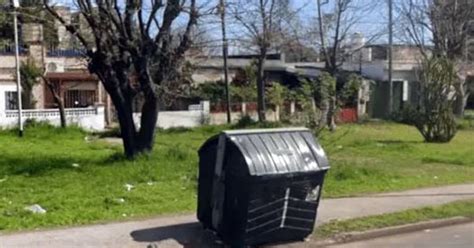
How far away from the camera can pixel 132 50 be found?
15.2 metres

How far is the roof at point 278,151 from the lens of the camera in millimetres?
7633

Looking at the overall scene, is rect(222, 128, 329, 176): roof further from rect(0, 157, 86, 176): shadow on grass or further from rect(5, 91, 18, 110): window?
rect(5, 91, 18, 110): window

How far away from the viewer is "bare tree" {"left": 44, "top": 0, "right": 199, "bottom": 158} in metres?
14.9

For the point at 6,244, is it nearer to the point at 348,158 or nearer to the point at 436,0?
the point at 348,158

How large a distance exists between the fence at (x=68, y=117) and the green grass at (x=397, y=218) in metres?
21.1

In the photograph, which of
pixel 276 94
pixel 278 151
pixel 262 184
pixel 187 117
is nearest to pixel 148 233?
pixel 262 184

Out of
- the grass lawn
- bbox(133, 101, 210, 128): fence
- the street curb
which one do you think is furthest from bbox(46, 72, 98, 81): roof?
the street curb

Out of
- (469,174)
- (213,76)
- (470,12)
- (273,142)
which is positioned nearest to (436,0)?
(470,12)

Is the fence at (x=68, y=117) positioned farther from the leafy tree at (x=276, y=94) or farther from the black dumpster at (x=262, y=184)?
the black dumpster at (x=262, y=184)

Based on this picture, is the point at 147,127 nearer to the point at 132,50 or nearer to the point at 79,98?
the point at 132,50

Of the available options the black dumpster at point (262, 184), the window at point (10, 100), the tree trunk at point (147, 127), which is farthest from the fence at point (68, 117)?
the black dumpster at point (262, 184)

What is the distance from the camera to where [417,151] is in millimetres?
20641

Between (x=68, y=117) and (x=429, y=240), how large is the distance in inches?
916

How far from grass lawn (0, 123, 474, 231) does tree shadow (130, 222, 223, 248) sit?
102cm
